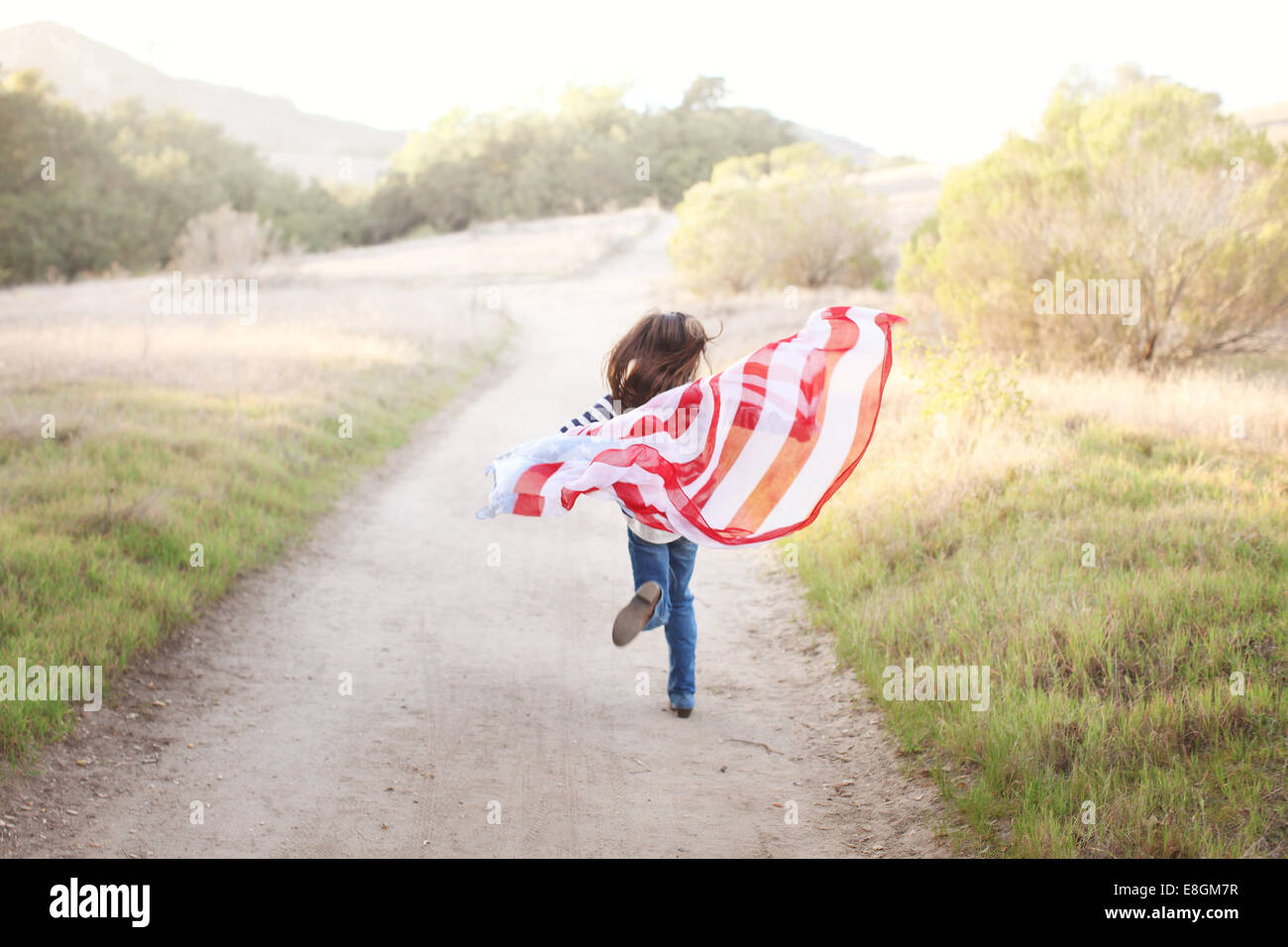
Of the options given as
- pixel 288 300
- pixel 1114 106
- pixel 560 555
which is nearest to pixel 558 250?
pixel 288 300

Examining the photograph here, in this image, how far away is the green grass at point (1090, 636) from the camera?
136 inches

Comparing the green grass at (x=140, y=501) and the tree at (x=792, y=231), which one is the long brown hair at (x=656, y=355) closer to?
the green grass at (x=140, y=501)

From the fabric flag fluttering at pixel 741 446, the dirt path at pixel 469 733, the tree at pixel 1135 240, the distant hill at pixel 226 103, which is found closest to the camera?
the dirt path at pixel 469 733

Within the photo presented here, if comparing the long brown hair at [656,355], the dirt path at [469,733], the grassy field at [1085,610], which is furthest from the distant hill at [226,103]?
the long brown hair at [656,355]

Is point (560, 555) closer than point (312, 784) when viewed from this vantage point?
No

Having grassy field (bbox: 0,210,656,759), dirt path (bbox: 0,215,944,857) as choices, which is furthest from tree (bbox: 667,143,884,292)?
dirt path (bbox: 0,215,944,857)

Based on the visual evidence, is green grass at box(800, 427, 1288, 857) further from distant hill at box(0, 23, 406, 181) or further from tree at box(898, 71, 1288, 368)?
distant hill at box(0, 23, 406, 181)

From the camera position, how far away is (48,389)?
1000 cm

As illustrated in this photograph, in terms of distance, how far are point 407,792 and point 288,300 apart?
2181 centimetres

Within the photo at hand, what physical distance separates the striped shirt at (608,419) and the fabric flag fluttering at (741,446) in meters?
0.05

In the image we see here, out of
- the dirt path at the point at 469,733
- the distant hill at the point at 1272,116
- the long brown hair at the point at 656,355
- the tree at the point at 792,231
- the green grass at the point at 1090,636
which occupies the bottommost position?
the dirt path at the point at 469,733

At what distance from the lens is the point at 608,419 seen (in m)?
4.58

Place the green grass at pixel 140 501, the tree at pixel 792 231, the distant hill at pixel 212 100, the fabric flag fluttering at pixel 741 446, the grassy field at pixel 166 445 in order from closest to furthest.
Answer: the fabric flag fluttering at pixel 741 446 → the green grass at pixel 140 501 → the grassy field at pixel 166 445 → the tree at pixel 792 231 → the distant hill at pixel 212 100

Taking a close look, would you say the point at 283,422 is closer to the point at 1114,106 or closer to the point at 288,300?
the point at 1114,106
